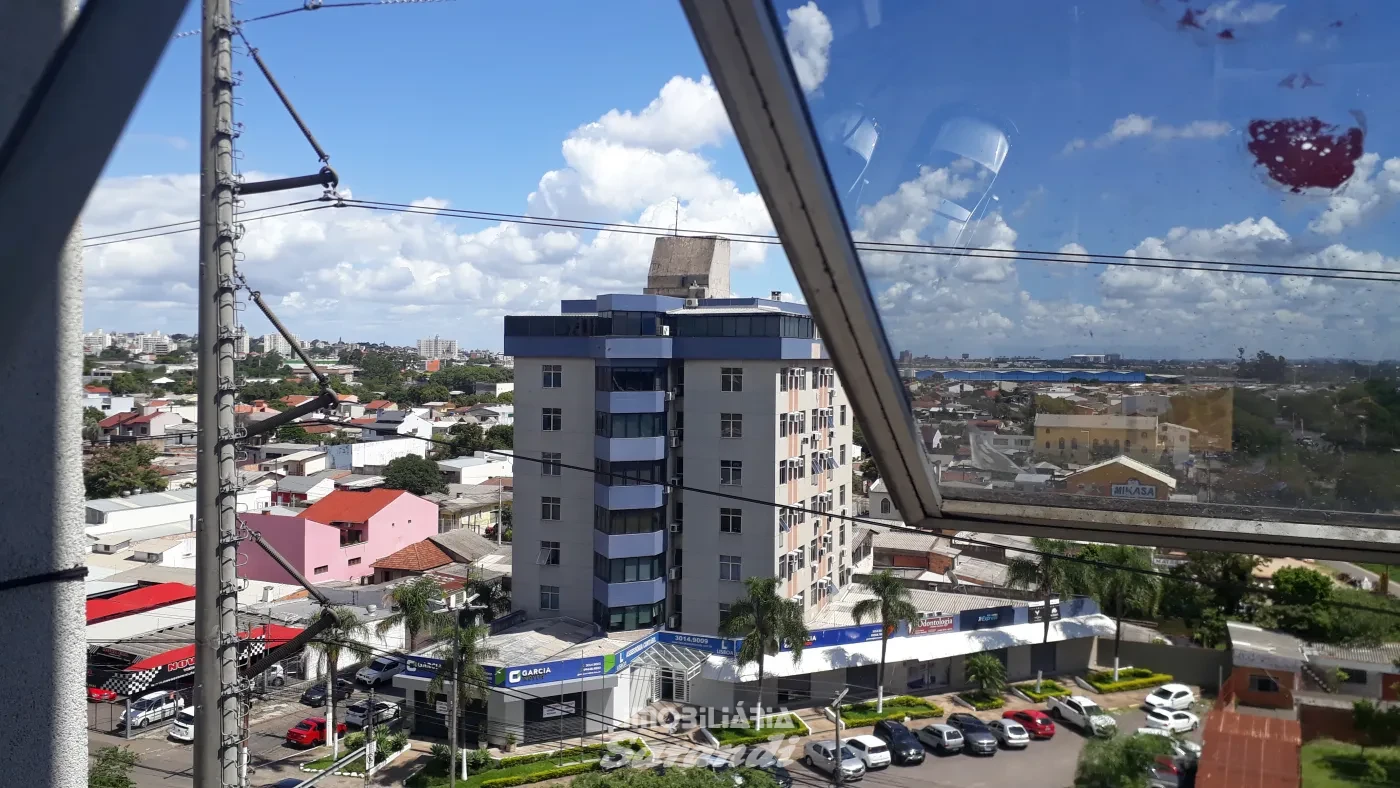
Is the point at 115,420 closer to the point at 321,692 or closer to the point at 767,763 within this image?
the point at 321,692

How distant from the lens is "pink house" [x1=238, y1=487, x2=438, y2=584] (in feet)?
58.2

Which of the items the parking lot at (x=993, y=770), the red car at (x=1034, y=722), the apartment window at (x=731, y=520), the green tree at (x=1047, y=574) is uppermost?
the apartment window at (x=731, y=520)

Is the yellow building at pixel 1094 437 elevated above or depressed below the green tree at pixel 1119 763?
above

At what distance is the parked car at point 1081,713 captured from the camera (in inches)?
444

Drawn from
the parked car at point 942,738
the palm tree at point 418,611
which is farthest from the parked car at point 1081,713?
the palm tree at point 418,611

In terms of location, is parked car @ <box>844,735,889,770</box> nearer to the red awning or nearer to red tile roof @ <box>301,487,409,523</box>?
the red awning

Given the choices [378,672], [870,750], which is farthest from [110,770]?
[870,750]

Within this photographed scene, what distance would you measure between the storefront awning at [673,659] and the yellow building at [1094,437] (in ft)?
36.3

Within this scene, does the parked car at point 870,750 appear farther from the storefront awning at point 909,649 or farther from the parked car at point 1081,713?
the parked car at point 1081,713

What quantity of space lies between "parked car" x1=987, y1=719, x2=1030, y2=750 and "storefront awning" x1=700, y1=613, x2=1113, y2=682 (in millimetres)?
1638

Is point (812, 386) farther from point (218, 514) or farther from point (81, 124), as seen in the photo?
point (81, 124)

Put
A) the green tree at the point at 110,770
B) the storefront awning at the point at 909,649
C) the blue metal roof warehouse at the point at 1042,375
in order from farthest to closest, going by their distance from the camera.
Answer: the storefront awning at the point at 909,649
the green tree at the point at 110,770
the blue metal roof warehouse at the point at 1042,375

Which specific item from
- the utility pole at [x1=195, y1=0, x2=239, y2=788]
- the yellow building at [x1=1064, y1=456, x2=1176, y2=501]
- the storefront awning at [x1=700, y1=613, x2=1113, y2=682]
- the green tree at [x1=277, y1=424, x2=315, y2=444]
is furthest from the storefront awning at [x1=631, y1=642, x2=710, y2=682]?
the green tree at [x1=277, y1=424, x2=315, y2=444]

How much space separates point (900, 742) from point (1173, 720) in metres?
3.54
